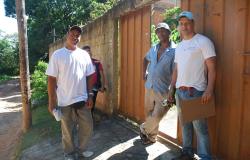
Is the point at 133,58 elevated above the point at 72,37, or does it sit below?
below

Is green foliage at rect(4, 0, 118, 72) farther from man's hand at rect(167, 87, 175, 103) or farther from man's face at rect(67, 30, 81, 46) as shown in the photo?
man's hand at rect(167, 87, 175, 103)

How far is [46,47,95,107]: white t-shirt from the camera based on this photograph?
4.82 m

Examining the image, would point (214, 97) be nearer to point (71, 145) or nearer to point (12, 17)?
point (71, 145)

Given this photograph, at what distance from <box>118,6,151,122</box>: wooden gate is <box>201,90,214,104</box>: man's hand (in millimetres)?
2336

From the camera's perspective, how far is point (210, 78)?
4.07 metres

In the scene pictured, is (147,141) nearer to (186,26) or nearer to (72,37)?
(72,37)

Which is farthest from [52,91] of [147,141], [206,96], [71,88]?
[206,96]

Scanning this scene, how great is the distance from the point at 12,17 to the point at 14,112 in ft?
65.9

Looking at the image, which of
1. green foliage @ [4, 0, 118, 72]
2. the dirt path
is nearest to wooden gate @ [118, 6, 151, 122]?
the dirt path

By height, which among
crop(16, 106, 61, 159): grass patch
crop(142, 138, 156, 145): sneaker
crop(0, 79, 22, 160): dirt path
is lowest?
crop(0, 79, 22, 160): dirt path

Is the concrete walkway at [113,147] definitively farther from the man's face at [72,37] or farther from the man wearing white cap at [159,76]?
the man's face at [72,37]

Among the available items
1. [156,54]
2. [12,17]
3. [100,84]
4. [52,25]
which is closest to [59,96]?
[156,54]

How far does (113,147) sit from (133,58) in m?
1.95

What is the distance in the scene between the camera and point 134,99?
6.88 meters
